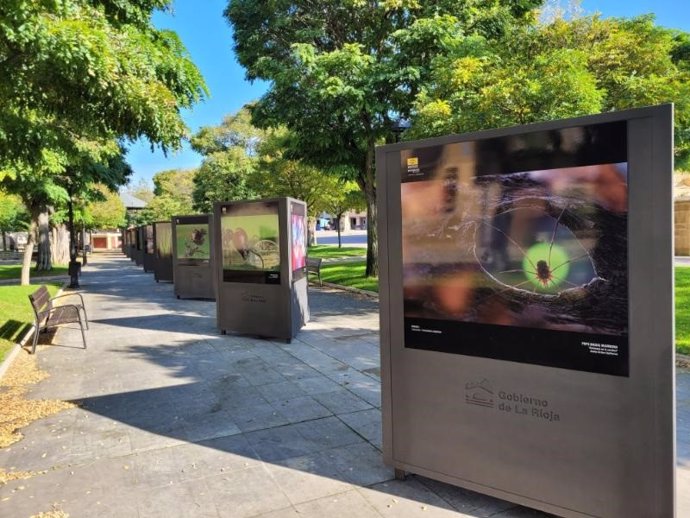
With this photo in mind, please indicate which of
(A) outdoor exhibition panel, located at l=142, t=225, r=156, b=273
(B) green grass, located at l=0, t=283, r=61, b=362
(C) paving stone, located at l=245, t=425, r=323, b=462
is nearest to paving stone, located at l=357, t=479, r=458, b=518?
(C) paving stone, located at l=245, t=425, r=323, b=462

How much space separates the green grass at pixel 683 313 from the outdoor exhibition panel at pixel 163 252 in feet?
53.1

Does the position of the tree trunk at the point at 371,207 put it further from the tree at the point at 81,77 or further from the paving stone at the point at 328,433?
the paving stone at the point at 328,433

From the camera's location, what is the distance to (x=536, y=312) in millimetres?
3020

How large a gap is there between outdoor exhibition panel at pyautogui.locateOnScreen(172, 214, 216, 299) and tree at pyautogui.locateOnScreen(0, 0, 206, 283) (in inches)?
274

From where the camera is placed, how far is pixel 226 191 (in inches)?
1362

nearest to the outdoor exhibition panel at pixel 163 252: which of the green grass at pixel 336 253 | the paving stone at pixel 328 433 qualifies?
the green grass at pixel 336 253

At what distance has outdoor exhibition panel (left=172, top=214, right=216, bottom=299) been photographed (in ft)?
47.8

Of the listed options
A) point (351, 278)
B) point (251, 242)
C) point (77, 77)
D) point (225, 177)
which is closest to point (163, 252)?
point (351, 278)

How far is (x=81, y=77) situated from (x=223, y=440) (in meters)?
3.59

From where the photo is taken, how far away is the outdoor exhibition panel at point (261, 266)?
28.0ft

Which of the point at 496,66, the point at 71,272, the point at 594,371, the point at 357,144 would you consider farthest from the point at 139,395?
the point at 71,272

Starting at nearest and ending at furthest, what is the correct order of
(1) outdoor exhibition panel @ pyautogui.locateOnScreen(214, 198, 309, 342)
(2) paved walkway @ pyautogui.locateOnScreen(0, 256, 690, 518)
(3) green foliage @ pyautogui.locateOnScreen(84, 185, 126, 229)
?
(2) paved walkway @ pyautogui.locateOnScreen(0, 256, 690, 518) < (1) outdoor exhibition panel @ pyautogui.locateOnScreen(214, 198, 309, 342) < (3) green foliage @ pyautogui.locateOnScreen(84, 185, 126, 229)

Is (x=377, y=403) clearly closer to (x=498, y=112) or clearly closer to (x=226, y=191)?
(x=498, y=112)

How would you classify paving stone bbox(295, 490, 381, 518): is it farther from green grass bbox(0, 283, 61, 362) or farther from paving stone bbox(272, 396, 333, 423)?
green grass bbox(0, 283, 61, 362)
